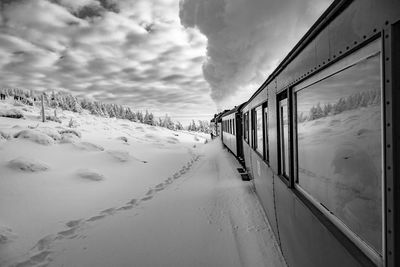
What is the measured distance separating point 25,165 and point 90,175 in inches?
89.0

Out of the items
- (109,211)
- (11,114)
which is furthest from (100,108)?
(109,211)

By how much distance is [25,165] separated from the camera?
9039 mm

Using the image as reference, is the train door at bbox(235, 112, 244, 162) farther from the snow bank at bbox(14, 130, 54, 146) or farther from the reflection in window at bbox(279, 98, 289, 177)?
the snow bank at bbox(14, 130, 54, 146)

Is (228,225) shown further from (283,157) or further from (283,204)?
(283,157)

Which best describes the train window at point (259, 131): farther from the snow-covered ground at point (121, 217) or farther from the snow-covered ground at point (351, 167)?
the snow-covered ground at point (351, 167)

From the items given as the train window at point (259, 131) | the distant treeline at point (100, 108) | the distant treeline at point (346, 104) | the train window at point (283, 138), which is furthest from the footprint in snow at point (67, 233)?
the distant treeline at point (100, 108)

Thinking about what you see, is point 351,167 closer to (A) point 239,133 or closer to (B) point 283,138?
(B) point 283,138

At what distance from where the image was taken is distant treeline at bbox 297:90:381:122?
4.82 ft

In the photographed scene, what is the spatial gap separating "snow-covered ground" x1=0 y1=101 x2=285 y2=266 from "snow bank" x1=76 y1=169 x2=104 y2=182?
38 millimetres

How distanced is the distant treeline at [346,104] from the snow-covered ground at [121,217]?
2616 millimetres

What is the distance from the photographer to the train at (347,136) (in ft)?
4.19

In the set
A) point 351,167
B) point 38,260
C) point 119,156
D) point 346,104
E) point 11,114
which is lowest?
point 38,260

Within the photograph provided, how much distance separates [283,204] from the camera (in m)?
3.72

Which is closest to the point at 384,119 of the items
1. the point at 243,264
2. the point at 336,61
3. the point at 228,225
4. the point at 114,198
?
the point at 336,61
